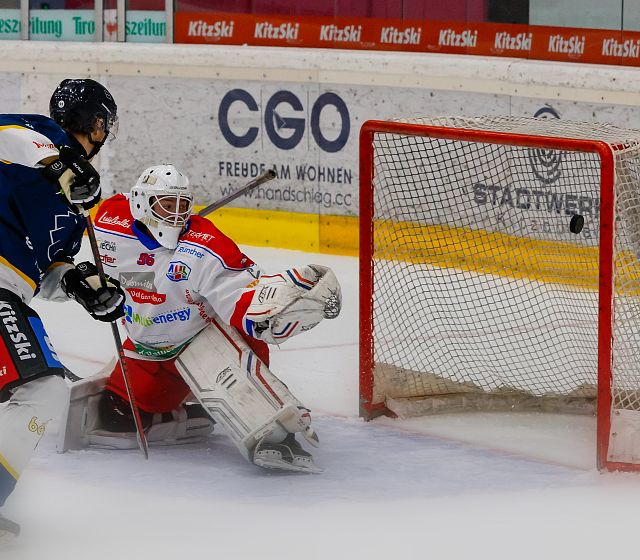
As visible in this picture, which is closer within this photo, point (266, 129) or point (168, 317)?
point (168, 317)

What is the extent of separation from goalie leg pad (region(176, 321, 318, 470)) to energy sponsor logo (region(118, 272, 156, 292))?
8.2 inches

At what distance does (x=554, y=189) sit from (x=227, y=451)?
87.5 inches

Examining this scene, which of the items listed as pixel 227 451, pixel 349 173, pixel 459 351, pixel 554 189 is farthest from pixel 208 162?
pixel 227 451

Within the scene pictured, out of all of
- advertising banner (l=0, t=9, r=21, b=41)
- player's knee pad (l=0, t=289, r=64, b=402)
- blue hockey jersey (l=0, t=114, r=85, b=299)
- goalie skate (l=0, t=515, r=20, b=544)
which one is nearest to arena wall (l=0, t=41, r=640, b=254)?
advertising banner (l=0, t=9, r=21, b=41)

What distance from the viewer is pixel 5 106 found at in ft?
26.1

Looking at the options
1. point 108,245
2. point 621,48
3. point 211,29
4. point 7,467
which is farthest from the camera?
point 211,29

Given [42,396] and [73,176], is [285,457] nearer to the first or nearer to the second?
[42,396]

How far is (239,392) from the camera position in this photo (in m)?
4.00

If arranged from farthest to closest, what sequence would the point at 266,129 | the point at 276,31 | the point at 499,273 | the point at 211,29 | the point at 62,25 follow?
the point at 62,25
the point at 211,29
the point at 276,31
the point at 266,129
the point at 499,273

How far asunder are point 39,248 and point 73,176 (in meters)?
0.27

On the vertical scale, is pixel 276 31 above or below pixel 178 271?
above

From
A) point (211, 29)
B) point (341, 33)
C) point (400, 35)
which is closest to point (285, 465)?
point (400, 35)

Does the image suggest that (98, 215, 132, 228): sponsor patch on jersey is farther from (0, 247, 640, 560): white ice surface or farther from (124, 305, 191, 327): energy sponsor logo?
(0, 247, 640, 560): white ice surface

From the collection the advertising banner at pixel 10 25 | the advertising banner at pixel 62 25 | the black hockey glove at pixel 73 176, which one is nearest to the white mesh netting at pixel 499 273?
the black hockey glove at pixel 73 176
